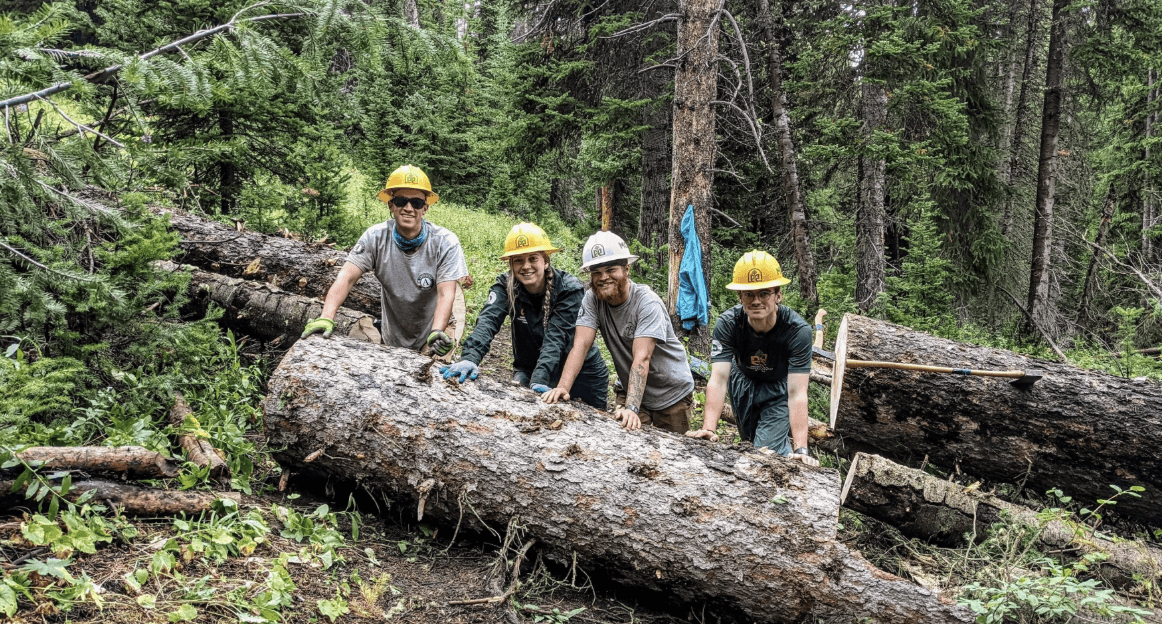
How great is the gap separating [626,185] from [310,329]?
8965 millimetres

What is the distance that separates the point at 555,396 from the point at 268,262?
4.69 meters

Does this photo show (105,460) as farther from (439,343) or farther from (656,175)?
(656,175)

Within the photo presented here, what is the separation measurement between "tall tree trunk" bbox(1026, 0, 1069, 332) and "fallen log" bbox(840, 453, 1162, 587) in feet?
29.2

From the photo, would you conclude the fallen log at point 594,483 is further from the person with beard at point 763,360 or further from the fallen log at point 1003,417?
the fallen log at point 1003,417

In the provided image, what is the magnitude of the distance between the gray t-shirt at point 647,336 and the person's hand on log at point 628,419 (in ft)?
1.34

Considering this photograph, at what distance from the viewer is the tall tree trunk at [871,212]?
10180 mm

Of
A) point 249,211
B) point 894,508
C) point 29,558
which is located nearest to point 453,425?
point 29,558

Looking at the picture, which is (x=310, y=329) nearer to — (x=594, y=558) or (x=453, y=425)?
(x=453, y=425)

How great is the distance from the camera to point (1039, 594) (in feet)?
12.5

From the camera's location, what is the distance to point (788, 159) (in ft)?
31.8

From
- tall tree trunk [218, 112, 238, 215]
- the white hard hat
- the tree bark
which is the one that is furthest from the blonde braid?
tall tree trunk [218, 112, 238, 215]

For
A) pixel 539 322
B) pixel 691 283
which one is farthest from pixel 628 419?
pixel 691 283

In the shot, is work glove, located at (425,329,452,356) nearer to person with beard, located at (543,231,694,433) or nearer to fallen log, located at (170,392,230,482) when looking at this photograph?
person with beard, located at (543,231,694,433)

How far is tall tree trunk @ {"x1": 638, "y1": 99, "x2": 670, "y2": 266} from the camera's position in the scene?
414 inches
